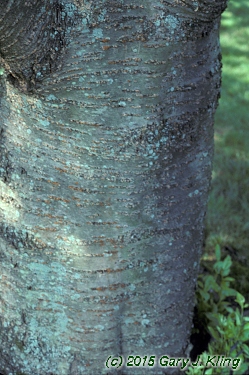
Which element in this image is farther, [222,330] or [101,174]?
[222,330]

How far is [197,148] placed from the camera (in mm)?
1597

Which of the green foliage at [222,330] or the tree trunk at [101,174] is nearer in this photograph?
the tree trunk at [101,174]

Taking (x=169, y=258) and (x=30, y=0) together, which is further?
(x=169, y=258)

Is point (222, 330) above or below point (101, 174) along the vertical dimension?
below

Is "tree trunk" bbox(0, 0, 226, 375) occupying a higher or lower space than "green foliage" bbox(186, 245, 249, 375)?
higher

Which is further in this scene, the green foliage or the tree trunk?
the green foliage

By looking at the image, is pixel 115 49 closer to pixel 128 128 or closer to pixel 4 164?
pixel 128 128

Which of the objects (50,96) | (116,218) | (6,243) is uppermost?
(50,96)

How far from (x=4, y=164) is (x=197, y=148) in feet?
2.04

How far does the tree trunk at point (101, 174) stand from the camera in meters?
1.31

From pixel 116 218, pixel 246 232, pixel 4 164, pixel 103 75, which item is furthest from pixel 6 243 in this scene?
pixel 246 232

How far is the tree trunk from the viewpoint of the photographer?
1312 millimetres

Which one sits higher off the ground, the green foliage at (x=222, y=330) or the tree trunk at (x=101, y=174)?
the tree trunk at (x=101, y=174)

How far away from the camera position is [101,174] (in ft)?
4.81
